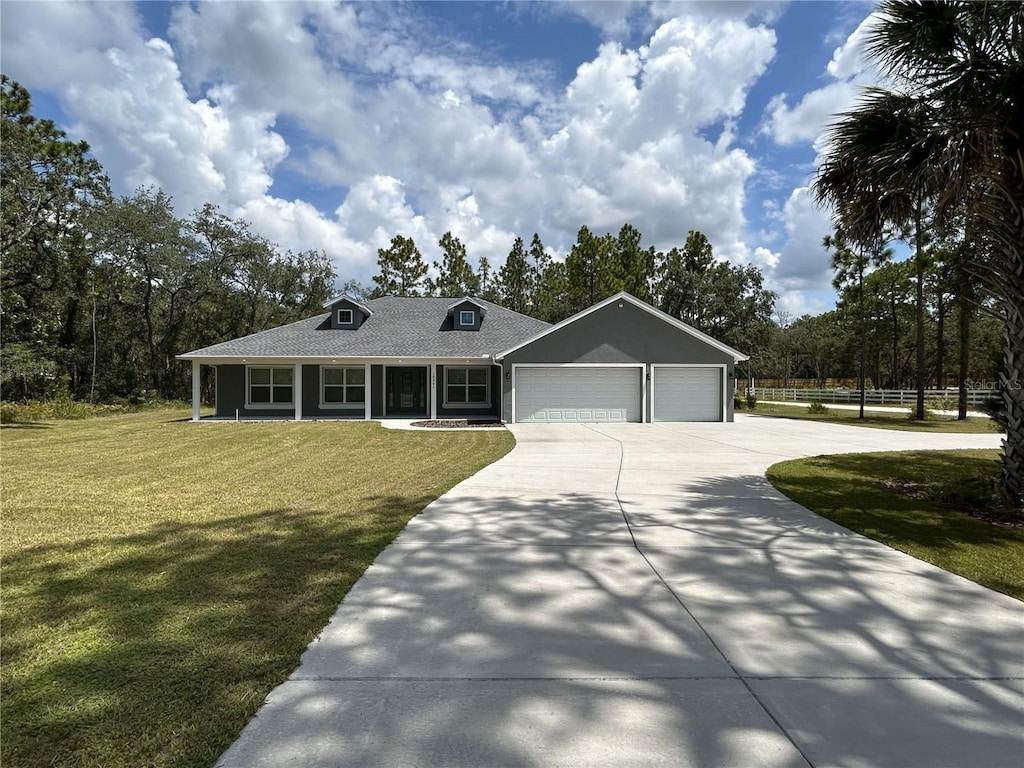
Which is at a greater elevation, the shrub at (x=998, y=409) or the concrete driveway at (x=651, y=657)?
the shrub at (x=998, y=409)

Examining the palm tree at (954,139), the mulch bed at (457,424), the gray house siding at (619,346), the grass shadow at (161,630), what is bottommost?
the grass shadow at (161,630)

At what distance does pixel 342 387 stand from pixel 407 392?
2546 mm

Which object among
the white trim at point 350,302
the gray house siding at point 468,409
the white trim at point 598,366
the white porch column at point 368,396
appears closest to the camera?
the white trim at point 598,366

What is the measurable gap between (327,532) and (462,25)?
10713 millimetres

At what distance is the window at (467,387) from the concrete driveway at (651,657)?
1614 cm

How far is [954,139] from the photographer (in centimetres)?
616

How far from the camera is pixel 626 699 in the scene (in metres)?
2.59

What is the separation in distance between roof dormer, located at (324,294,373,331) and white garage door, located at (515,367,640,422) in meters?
8.02

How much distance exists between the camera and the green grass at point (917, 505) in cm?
474

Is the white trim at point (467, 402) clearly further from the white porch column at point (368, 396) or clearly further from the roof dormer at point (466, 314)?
A: the white porch column at point (368, 396)

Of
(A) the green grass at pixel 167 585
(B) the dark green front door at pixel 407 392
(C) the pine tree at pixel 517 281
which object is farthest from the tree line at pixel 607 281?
(A) the green grass at pixel 167 585

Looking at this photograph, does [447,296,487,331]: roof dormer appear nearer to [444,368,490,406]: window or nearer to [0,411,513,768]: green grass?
[444,368,490,406]: window

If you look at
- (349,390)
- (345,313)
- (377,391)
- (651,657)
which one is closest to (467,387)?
(377,391)

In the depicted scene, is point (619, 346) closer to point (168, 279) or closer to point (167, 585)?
point (167, 585)
